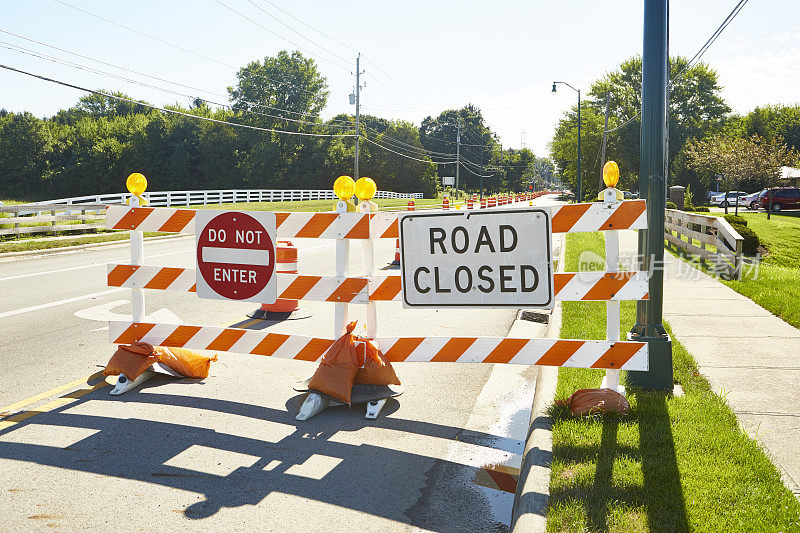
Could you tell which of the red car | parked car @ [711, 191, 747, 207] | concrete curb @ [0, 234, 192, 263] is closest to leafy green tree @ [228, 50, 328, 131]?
parked car @ [711, 191, 747, 207]

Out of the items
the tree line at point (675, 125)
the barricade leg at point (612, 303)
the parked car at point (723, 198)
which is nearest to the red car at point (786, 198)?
the parked car at point (723, 198)

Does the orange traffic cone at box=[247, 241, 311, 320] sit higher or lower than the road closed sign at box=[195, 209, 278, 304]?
lower

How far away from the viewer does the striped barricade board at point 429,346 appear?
4754mm

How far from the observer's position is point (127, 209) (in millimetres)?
5578

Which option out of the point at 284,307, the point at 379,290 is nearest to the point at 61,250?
the point at 284,307

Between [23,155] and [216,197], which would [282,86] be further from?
[216,197]

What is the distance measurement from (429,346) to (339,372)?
2.45ft

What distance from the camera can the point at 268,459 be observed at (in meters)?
4.23

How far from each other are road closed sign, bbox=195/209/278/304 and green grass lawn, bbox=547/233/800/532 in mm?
2518

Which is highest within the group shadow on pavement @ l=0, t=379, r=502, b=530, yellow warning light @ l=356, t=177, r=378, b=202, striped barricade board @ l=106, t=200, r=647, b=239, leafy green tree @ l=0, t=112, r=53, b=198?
leafy green tree @ l=0, t=112, r=53, b=198

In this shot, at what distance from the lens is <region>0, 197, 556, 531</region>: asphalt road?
352 cm

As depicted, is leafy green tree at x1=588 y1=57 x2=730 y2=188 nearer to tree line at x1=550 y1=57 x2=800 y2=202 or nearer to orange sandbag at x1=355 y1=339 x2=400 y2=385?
tree line at x1=550 y1=57 x2=800 y2=202

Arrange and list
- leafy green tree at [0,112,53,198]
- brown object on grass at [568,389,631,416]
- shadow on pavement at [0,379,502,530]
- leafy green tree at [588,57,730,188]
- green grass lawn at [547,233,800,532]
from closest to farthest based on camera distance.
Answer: green grass lawn at [547,233,800,532] < shadow on pavement at [0,379,502,530] < brown object on grass at [568,389,631,416] < leafy green tree at [0,112,53,198] < leafy green tree at [588,57,730,188]

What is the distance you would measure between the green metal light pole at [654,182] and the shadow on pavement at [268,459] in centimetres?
169
